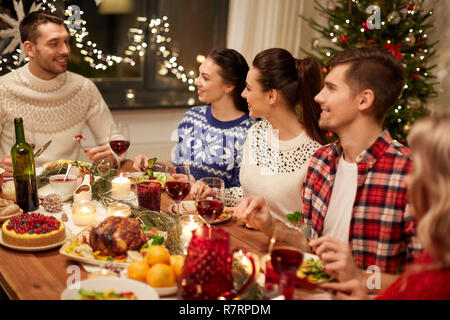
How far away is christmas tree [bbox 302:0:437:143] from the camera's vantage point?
3568 mm

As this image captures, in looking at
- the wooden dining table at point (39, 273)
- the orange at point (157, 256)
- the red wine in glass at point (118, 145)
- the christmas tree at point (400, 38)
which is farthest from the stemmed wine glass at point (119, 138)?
the christmas tree at point (400, 38)

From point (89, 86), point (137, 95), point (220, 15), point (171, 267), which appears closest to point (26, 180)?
point (171, 267)

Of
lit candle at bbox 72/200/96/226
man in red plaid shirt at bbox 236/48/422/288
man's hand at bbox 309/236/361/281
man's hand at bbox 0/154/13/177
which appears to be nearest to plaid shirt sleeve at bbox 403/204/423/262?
man in red plaid shirt at bbox 236/48/422/288

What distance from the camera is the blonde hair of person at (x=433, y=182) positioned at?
3.09ft

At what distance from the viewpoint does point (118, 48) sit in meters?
4.43

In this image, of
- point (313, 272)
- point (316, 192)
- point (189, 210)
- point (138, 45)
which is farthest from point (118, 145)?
point (138, 45)

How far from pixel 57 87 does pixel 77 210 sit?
1.50 m

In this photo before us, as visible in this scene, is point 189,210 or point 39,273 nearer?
point 39,273

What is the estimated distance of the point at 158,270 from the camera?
1.31 m

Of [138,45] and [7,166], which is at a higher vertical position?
[138,45]

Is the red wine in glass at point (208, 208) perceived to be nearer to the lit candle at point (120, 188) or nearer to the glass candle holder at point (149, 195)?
the glass candle holder at point (149, 195)

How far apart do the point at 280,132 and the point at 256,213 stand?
0.73 m

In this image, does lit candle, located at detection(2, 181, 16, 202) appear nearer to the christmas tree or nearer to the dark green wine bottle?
the dark green wine bottle

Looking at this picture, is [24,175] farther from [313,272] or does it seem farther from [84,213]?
[313,272]
